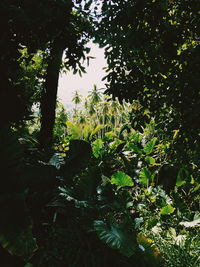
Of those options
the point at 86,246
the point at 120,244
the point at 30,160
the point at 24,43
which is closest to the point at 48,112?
the point at 30,160

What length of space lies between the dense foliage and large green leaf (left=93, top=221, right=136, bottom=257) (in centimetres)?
1

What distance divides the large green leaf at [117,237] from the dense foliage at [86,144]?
10 mm

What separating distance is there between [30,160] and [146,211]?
1880 mm

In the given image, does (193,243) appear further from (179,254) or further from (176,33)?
(176,33)

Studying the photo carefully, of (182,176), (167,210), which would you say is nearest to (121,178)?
(167,210)

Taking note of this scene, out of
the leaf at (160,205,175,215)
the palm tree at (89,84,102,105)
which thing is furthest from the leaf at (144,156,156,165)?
the palm tree at (89,84,102,105)

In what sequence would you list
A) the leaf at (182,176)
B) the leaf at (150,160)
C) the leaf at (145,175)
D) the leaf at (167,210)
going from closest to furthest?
the leaf at (167,210), the leaf at (182,176), the leaf at (145,175), the leaf at (150,160)

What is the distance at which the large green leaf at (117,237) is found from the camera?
2.44 metres

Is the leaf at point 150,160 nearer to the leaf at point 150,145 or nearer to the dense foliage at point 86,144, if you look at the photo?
the leaf at point 150,145

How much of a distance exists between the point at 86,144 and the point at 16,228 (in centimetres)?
156

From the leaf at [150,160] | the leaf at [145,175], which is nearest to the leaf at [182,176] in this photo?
the leaf at [145,175]

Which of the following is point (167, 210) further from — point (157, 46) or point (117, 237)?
point (157, 46)

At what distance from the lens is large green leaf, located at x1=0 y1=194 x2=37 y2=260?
2.02m

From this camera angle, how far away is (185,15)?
6.97 ft
